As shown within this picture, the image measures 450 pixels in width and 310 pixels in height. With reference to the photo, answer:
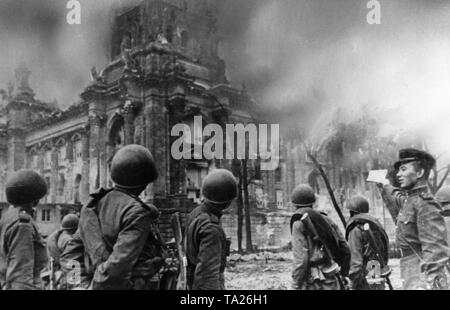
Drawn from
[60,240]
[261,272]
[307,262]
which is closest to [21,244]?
[60,240]

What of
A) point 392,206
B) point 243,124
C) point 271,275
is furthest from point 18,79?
point 392,206

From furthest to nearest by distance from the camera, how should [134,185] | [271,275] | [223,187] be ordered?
[271,275] → [223,187] → [134,185]

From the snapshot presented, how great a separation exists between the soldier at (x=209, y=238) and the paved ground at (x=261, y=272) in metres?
2.74

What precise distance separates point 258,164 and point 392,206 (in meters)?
3.12

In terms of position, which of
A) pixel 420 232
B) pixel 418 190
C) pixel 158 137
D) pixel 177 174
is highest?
pixel 158 137

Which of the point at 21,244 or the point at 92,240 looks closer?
the point at 92,240

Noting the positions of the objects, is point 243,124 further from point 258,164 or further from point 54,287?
point 54,287

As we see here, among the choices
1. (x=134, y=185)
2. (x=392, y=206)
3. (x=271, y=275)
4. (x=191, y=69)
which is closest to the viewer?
→ (x=134, y=185)

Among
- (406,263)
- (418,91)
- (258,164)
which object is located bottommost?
(406,263)

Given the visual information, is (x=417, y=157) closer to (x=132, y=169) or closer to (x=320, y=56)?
(x=132, y=169)

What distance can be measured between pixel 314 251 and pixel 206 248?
157 cm

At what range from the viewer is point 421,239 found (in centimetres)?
467

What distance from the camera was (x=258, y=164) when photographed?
351 inches

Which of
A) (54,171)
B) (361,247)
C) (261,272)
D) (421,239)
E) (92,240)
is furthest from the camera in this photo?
(54,171)
